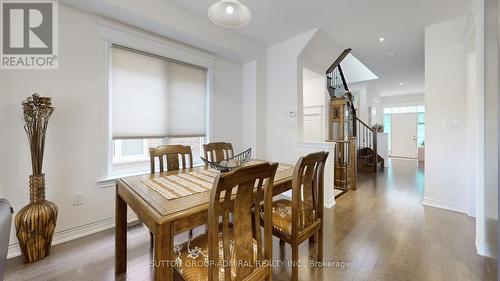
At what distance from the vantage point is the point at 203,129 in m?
3.34

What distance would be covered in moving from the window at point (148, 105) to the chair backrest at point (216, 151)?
80 centimetres

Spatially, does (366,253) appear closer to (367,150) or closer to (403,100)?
(367,150)

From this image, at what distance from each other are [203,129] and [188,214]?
243 cm

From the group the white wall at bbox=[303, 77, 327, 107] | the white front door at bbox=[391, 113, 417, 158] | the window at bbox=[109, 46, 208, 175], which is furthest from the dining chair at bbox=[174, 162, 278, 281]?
the white front door at bbox=[391, 113, 417, 158]

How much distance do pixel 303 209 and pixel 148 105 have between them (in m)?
2.31

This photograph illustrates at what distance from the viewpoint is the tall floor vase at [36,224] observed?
1.70 meters

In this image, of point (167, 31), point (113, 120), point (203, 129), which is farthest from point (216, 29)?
point (113, 120)

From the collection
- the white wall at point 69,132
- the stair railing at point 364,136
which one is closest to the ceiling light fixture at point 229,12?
the white wall at point 69,132

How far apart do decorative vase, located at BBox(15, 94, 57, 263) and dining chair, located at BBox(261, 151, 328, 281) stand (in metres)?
1.95

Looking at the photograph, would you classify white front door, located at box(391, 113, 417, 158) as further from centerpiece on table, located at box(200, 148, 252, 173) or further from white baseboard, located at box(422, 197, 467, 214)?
centerpiece on table, located at box(200, 148, 252, 173)

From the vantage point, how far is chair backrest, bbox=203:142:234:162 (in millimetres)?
2430

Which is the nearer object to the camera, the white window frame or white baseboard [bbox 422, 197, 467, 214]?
the white window frame

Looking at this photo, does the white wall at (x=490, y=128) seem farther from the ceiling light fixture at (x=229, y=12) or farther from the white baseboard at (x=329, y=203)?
the ceiling light fixture at (x=229, y=12)
